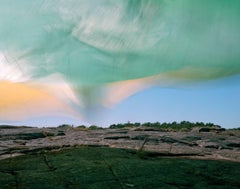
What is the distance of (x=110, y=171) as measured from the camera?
1428 centimetres

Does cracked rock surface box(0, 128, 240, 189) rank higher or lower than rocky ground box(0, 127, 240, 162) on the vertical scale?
lower

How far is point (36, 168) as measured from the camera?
14820mm

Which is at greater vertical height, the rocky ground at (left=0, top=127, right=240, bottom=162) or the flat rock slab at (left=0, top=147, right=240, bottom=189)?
the rocky ground at (left=0, top=127, right=240, bottom=162)

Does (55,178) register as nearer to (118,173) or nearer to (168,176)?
(118,173)

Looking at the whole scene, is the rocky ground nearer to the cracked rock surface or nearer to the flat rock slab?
the cracked rock surface

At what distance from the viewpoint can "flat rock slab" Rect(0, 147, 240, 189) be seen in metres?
13.1

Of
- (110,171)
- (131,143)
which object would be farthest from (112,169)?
(131,143)

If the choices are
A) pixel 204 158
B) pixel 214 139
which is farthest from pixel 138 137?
pixel 204 158

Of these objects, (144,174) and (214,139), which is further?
(214,139)

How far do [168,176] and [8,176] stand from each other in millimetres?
5414

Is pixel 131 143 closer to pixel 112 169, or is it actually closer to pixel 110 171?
pixel 112 169

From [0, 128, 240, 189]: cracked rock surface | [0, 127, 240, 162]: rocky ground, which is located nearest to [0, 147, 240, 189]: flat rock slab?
[0, 128, 240, 189]: cracked rock surface

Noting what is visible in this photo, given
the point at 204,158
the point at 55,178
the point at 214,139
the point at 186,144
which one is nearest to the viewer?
the point at 55,178

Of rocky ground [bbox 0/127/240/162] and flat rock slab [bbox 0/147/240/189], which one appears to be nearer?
flat rock slab [bbox 0/147/240/189]
